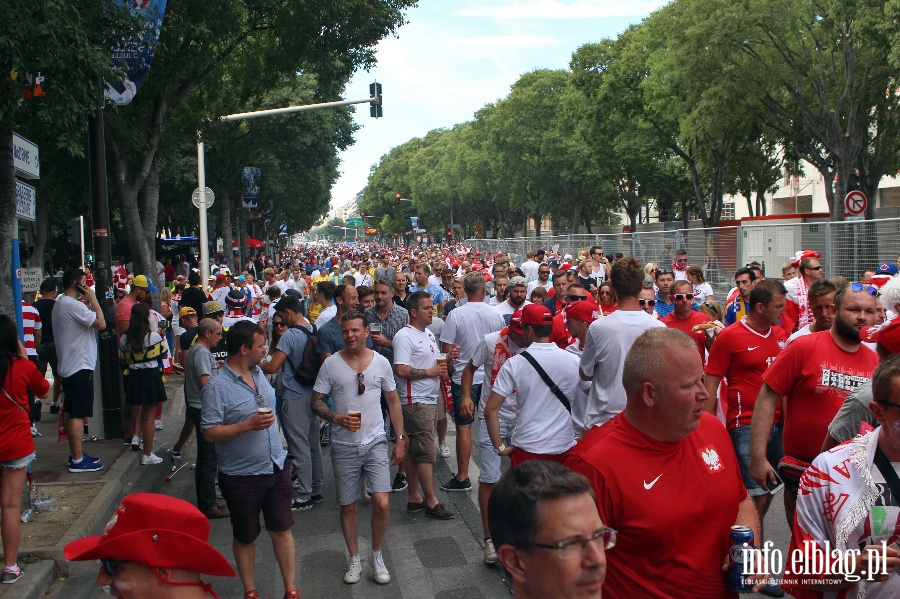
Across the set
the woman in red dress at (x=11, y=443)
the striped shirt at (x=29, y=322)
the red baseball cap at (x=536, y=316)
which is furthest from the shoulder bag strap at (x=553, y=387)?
the striped shirt at (x=29, y=322)

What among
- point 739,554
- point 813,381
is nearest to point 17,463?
point 739,554

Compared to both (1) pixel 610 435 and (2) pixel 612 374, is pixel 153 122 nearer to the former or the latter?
(2) pixel 612 374

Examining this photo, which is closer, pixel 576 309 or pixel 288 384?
pixel 576 309

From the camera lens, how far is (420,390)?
7.62 metres

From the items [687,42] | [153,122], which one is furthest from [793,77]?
[153,122]

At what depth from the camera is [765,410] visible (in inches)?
190

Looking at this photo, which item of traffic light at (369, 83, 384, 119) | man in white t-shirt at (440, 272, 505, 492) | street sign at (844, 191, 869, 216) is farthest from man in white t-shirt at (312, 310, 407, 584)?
street sign at (844, 191, 869, 216)

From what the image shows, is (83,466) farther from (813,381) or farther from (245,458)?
(813,381)

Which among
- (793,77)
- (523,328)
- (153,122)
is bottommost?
(523,328)

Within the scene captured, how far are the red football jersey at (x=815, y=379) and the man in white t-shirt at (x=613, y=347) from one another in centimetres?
84

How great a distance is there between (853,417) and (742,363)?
7.55ft

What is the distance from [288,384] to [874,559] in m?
6.00

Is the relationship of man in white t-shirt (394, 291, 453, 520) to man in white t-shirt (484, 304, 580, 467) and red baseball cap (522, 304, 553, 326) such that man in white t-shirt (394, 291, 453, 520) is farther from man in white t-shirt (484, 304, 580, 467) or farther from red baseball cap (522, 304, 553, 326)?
red baseball cap (522, 304, 553, 326)

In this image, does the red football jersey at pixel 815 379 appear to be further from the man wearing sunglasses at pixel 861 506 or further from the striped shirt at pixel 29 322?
the striped shirt at pixel 29 322
